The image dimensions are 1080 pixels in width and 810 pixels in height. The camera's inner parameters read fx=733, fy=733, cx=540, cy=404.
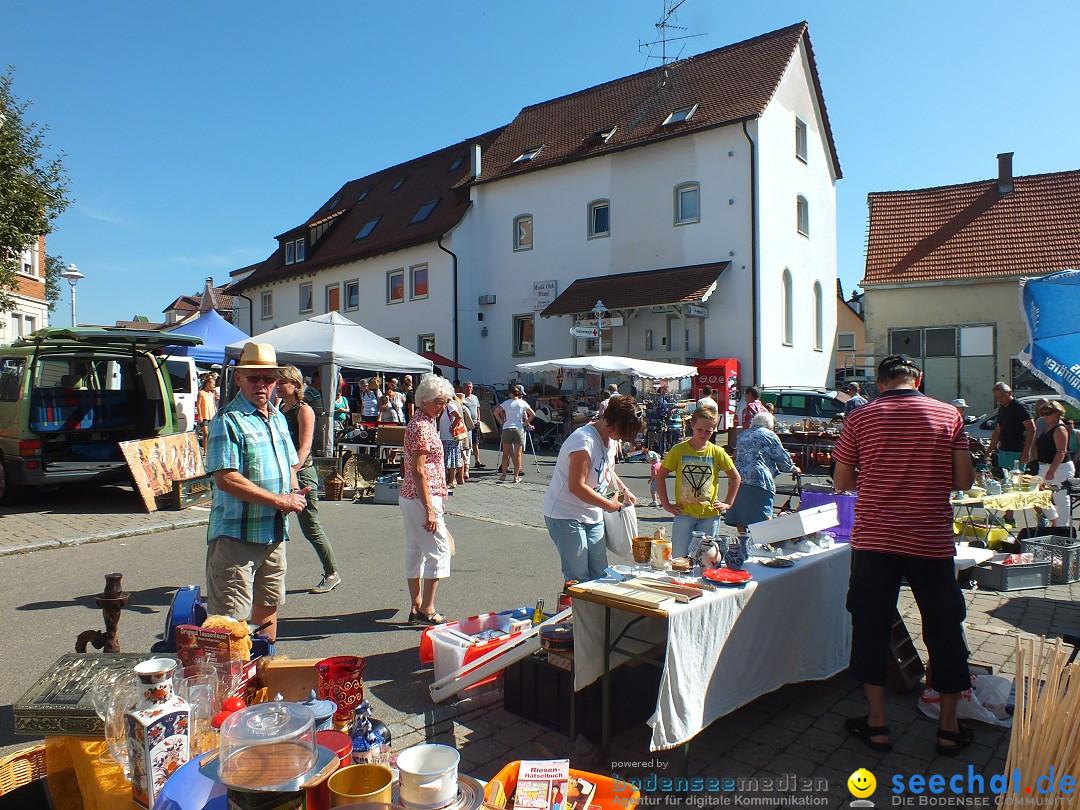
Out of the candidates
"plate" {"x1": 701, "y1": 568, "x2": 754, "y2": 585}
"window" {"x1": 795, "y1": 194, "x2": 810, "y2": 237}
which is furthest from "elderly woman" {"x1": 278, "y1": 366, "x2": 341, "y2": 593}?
"window" {"x1": 795, "y1": 194, "x2": 810, "y2": 237}

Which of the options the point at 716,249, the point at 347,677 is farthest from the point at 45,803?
the point at 716,249

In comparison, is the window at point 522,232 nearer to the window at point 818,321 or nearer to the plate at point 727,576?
the window at point 818,321

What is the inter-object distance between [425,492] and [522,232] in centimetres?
2178

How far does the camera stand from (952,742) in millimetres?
3486

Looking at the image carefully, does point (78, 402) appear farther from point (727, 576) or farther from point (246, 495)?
point (727, 576)

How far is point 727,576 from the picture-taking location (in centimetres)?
360

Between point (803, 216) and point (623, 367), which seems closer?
point (623, 367)

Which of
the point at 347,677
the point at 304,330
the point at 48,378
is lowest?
the point at 347,677

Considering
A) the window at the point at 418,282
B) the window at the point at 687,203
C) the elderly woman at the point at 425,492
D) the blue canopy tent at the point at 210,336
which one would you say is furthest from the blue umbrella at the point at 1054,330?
the window at the point at 418,282

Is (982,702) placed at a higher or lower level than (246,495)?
lower

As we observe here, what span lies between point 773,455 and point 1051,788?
4.65m

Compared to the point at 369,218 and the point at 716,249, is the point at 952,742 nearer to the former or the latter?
the point at 716,249

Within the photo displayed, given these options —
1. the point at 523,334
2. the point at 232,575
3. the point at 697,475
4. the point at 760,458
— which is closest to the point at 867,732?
the point at 697,475

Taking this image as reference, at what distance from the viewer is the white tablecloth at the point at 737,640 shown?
3.13 m
